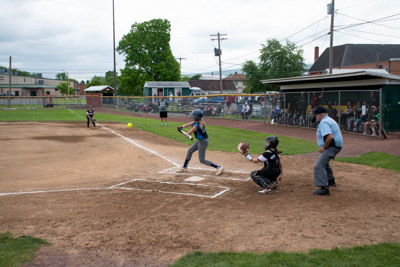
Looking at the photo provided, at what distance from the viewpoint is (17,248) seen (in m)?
4.66

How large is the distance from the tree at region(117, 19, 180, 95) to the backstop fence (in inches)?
742

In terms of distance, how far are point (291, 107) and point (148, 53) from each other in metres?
42.6

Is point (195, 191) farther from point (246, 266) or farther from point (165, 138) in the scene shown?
point (165, 138)

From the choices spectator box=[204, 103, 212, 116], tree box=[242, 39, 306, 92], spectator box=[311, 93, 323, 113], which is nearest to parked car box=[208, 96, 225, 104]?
spectator box=[204, 103, 212, 116]

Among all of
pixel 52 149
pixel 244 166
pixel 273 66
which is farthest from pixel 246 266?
pixel 273 66

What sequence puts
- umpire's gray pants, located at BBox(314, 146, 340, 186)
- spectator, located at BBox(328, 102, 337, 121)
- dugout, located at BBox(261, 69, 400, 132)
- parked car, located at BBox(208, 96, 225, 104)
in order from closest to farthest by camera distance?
1. umpire's gray pants, located at BBox(314, 146, 340, 186)
2. dugout, located at BBox(261, 69, 400, 132)
3. spectator, located at BBox(328, 102, 337, 121)
4. parked car, located at BBox(208, 96, 225, 104)

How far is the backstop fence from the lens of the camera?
57.0 feet

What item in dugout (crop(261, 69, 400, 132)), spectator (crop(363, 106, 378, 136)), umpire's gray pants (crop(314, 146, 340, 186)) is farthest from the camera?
dugout (crop(261, 69, 400, 132))

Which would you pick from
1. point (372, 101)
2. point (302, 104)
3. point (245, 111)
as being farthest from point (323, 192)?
point (245, 111)

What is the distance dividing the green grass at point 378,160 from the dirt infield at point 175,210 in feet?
2.73

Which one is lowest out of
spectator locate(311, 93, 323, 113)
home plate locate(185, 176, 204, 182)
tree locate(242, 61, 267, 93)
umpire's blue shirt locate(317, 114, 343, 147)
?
home plate locate(185, 176, 204, 182)

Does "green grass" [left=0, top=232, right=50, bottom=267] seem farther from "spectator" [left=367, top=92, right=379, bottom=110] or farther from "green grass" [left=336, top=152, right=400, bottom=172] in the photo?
"spectator" [left=367, top=92, right=379, bottom=110]

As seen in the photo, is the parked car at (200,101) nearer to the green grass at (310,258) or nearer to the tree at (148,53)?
the tree at (148,53)

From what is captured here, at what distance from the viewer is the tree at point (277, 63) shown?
65750mm
